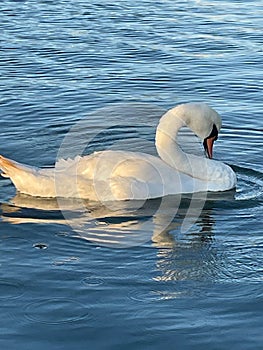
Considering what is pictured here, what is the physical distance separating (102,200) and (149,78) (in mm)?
A: 5361

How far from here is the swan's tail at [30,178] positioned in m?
9.54

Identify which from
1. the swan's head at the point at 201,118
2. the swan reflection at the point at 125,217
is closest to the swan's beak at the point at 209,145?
the swan's head at the point at 201,118

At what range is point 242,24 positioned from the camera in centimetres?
1841

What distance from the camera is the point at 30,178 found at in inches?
375

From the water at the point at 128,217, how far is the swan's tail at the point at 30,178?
125mm

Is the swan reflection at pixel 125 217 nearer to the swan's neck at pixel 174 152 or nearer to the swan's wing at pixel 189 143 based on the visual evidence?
the swan's neck at pixel 174 152

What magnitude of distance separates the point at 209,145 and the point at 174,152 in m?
0.52

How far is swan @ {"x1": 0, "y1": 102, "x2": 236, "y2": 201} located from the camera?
31.3 feet

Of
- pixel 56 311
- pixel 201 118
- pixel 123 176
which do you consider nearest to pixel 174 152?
pixel 201 118

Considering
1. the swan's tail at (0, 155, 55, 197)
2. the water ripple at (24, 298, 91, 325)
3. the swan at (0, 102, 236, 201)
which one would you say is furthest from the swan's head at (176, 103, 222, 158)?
the water ripple at (24, 298, 91, 325)

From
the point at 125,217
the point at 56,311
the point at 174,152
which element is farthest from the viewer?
the point at 174,152

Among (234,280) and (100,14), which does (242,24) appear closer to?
(100,14)

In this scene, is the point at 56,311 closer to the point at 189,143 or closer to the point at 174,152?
the point at 174,152

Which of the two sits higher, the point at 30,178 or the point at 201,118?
the point at 201,118
